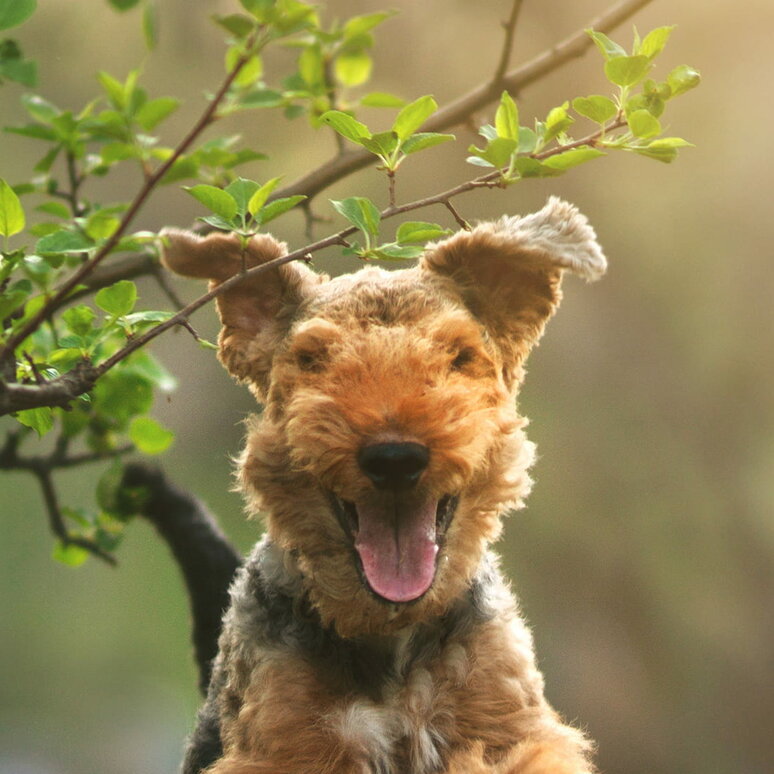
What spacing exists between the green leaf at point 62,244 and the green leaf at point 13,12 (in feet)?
0.98

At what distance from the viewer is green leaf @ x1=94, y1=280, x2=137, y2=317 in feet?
5.41

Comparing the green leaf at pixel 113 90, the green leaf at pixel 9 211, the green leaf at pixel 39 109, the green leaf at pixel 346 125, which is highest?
A: the green leaf at pixel 39 109

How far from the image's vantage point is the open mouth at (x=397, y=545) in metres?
1.77

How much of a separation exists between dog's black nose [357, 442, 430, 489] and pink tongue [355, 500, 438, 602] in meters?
0.10

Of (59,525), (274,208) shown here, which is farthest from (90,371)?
(59,525)

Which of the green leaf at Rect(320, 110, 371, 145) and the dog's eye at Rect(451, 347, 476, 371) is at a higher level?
the green leaf at Rect(320, 110, 371, 145)

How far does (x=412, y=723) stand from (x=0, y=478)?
5.01 m

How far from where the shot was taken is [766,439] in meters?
5.73

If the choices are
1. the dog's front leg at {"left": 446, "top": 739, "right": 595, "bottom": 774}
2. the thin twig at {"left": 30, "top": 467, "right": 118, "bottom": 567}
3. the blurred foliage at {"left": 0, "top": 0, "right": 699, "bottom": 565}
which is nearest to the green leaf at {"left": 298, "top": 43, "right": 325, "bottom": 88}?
the blurred foliage at {"left": 0, "top": 0, "right": 699, "bottom": 565}

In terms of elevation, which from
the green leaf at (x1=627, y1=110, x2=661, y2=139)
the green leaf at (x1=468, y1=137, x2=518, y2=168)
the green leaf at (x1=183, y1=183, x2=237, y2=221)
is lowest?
the green leaf at (x1=183, y1=183, x2=237, y2=221)

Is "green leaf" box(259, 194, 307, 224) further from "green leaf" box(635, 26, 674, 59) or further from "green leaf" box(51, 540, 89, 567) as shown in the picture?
"green leaf" box(51, 540, 89, 567)

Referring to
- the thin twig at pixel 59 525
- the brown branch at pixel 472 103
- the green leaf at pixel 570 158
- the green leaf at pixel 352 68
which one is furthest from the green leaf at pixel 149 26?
the thin twig at pixel 59 525

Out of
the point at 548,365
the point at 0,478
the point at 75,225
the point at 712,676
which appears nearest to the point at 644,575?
the point at 712,676

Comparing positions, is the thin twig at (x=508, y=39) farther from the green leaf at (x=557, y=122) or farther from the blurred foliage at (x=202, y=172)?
the green leaf at (x=557, y=122)
